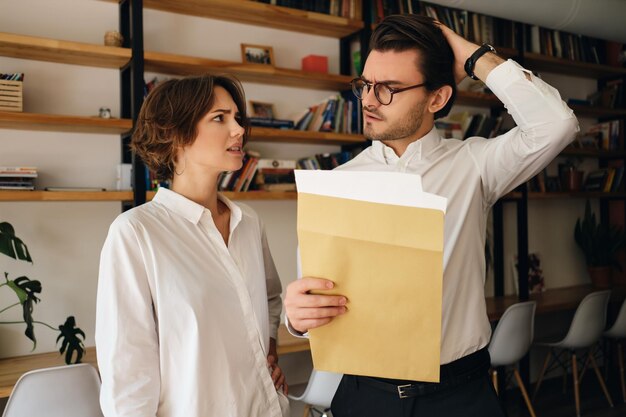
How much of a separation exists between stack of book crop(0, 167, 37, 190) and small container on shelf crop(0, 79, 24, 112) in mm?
309

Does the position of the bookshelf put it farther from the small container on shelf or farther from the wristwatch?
the wristwatch

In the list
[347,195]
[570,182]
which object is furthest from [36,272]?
[570,182]

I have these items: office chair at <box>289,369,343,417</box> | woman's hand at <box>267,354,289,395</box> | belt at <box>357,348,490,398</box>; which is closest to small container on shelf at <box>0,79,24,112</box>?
woman's hand at <box>267,354,289,395</box>

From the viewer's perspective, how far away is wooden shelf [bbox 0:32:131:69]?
9.07ft

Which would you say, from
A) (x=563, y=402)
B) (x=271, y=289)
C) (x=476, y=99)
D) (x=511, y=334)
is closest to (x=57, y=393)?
(x=271, y=289)

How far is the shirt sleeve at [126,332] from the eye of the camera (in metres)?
1.40

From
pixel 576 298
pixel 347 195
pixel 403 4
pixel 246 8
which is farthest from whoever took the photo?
pixel 576 298

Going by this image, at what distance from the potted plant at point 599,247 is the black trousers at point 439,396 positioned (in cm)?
416

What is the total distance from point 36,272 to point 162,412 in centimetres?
194

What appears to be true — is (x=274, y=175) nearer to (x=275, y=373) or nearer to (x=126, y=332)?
(x=275, y=373)

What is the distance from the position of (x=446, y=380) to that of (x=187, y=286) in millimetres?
732

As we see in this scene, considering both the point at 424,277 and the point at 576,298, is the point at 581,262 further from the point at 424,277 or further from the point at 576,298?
the point at 424,277

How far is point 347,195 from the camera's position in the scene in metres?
0.92

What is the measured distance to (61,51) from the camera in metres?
2.89
